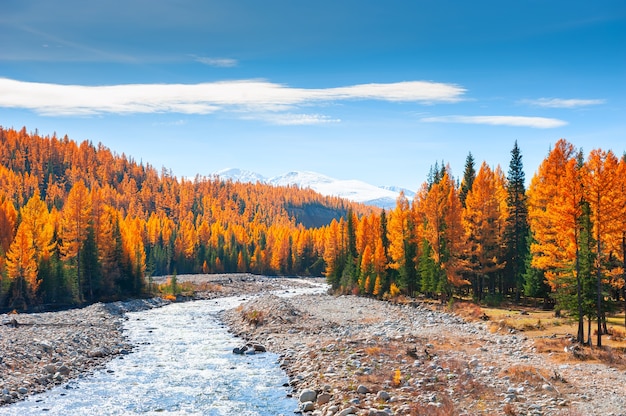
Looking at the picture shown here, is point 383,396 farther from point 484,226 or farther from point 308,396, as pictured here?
point 484,226

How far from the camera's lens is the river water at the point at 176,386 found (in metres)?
21.5

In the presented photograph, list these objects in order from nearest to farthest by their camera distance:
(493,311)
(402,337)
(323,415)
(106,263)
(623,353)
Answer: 1. (323,415)
2. (623,353)
3. (402,337)
4. (493,311)
5. (106,263)

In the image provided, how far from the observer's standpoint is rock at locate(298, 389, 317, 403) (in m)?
22.2

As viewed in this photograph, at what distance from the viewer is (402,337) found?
113ft

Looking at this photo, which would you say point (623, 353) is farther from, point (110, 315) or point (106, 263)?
point (106, 263)

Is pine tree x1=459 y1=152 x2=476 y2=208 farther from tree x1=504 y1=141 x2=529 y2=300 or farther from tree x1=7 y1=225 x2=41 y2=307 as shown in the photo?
tree x1=7 y1=225 x2=41 y2=307

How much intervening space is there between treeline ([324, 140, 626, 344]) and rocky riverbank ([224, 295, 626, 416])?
580cm

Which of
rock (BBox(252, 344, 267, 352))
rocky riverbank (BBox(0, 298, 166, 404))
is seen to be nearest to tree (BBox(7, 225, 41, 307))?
rocky riverbank (BBox(0, 298, 166, 404))

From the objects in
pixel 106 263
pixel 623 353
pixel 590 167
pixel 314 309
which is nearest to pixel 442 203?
pixel 314 309

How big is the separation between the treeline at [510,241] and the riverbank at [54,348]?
96.8 feet

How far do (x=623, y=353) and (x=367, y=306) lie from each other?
34.5 meters

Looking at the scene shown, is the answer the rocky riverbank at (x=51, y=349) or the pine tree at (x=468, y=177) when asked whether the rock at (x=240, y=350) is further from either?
the pine tree at (x=468, y=177)

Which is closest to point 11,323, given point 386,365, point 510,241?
point 386,365

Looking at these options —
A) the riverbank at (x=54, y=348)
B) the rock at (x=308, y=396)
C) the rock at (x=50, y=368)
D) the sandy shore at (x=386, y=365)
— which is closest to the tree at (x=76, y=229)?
the riverbank at (x=54, y=348)
